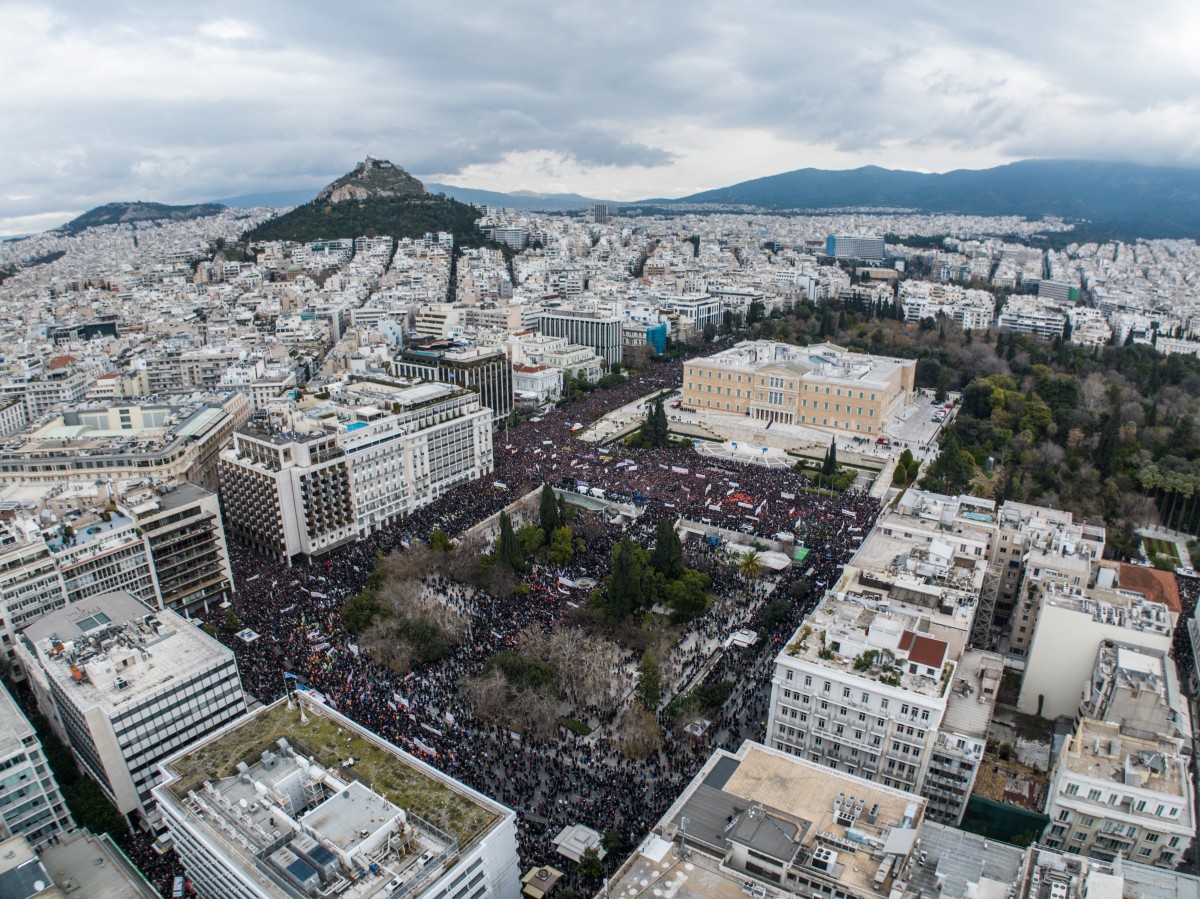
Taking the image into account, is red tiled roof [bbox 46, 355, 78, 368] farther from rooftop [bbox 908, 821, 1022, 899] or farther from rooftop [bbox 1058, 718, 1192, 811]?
rooftop [bbox 1058, 718, 1192, 811]

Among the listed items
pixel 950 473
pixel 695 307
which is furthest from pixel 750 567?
pixel 695 307

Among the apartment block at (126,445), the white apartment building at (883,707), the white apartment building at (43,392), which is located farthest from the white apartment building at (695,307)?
the white apartment building at (883,707)

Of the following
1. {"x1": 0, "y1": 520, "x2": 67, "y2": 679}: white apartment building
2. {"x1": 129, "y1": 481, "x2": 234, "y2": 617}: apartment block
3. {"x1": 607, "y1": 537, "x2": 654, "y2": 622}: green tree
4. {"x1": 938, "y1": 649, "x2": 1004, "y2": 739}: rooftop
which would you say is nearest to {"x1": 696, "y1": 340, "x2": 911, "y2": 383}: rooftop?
{"x1": 607, "y1": 537, "x2": 654, "y2": 622}: green tree

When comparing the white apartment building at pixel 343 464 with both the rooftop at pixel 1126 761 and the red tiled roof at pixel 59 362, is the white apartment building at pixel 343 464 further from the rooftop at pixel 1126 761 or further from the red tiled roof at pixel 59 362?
the red tiled roof at pixel 59 362

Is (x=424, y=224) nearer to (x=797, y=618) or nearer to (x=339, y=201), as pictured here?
(x=339, y=201)

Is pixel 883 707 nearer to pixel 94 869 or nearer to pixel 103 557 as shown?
pixel 94 869
